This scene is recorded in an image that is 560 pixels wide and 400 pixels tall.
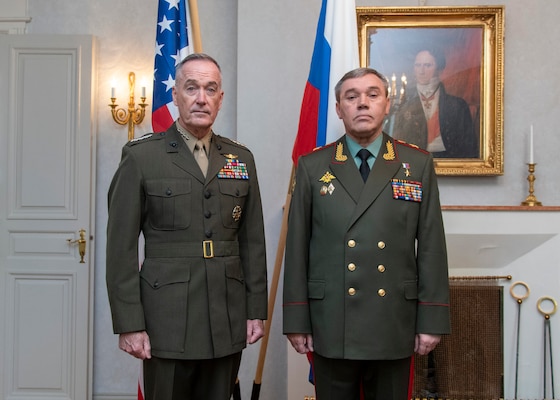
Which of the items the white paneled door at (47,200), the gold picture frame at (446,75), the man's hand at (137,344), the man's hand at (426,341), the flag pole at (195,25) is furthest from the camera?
the white paneled door at (47,200)

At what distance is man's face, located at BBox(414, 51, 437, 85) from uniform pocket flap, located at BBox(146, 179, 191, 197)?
87.9 inches

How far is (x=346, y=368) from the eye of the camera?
6.82ft

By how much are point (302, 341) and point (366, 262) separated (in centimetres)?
32

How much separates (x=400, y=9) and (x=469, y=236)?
1.35 metres

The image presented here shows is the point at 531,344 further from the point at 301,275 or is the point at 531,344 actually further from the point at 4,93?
the point at 4,93

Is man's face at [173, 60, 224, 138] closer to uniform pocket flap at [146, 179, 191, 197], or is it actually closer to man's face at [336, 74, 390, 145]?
uniform pocket flap at [146, 179, 191, 197]

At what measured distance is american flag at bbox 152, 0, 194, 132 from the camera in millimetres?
2914

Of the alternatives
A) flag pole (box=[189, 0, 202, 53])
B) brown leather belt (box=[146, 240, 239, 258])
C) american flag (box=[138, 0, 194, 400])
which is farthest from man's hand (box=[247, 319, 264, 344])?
flag pole (box=[189, 0, 202, 53])

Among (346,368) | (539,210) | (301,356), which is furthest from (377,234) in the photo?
(539,210)

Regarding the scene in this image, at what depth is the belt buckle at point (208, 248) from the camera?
2.01 meters

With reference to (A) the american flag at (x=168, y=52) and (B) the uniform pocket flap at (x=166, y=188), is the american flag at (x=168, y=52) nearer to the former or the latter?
(A) the american flag at (x=168, y=52)

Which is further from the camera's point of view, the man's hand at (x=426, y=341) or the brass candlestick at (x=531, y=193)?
the brass candlestick at (x=531, y=193)

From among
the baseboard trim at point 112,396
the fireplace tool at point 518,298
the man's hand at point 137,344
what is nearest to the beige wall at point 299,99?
the fireplace tool at point 518,298

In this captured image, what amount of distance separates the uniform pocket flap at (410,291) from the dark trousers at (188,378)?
0.56 meters
